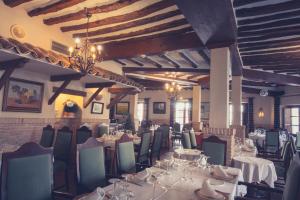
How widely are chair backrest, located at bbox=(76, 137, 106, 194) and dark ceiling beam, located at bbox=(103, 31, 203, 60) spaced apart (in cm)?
370

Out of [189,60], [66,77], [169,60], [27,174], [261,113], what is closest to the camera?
[27,174]

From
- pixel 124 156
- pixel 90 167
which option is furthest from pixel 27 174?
pixel 124 156

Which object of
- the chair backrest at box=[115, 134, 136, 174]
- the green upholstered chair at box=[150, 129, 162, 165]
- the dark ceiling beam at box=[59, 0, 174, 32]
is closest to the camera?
the chair backrest at box=[115, 134, 136, 174]

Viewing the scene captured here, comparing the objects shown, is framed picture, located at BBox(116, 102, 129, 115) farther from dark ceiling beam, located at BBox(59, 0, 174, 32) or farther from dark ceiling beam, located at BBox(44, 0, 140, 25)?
dark ceiling beam, located at BBox(44, 0, 140, 25)

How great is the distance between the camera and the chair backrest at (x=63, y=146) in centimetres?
424

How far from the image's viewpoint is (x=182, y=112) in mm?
15188

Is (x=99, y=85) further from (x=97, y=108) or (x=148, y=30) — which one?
(x=148, y=30)

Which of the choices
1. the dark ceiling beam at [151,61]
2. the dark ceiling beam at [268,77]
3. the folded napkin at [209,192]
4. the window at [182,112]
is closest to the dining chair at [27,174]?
the folded napkin at [209,192]

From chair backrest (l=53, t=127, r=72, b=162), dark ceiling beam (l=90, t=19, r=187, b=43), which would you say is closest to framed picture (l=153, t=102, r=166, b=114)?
dark ceiling beam (l=90, t=19, r=187, b=43)

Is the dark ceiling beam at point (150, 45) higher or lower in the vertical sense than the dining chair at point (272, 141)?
higher

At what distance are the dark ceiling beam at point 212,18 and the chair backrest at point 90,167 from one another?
230cm

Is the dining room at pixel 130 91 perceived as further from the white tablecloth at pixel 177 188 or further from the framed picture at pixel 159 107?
the framed picture at pixel 159 107

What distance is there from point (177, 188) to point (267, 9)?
350 centimetres

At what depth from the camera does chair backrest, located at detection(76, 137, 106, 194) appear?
2.56 meters
